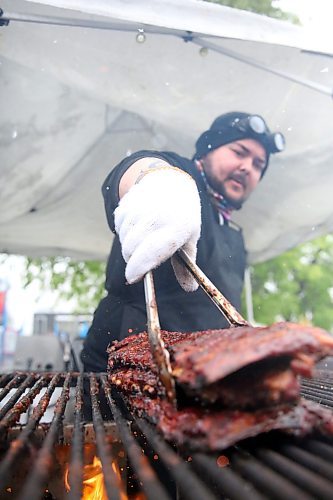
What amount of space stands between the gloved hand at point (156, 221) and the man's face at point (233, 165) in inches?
75.3

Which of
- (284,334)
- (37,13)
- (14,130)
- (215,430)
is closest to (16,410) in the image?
(215,430)

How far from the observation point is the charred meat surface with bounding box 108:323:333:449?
105 centimetres

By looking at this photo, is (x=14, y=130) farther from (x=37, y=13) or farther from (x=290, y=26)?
(x=290, y=26)

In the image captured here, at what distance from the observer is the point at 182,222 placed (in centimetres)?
195

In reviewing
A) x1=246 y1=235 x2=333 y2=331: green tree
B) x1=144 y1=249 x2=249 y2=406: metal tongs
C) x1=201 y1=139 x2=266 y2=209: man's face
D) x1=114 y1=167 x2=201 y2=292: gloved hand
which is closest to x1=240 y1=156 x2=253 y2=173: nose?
x1=201 y1=139 x2=266 y2=209: man's face

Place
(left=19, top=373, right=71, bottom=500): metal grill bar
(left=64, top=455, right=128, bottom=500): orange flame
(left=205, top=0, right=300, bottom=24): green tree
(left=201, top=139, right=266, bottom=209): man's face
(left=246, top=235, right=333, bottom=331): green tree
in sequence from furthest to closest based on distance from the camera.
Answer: (left=246, top=235, right=333, bottom=331): green tree < (left=205, top=0, right=300, bottom=24): green tree < (left=201, top=139, right=266, bottom=209): man's face < (left=64, top=455, right=128, bottom=500): orange flame < (left=19, top=373, right=71, bottom=500): metal grill bar

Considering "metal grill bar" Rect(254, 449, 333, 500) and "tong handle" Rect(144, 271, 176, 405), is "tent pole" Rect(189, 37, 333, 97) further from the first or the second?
"metal grill bar" Rect(254, 449, 333, 500)

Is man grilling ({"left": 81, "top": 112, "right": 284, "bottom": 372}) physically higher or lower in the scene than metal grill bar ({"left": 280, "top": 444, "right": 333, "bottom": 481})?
higher

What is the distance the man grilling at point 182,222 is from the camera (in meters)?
1.98

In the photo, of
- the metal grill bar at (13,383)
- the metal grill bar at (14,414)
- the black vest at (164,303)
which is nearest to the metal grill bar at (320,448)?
the metal grill bar at (14,414)

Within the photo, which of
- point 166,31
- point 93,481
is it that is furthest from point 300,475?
point 166,31

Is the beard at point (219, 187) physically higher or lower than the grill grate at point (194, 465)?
higher

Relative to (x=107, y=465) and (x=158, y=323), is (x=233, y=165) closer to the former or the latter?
(x=158, y=323)

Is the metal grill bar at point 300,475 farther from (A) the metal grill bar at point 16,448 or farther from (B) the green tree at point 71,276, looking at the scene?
(B) the green tree at point 71,276
